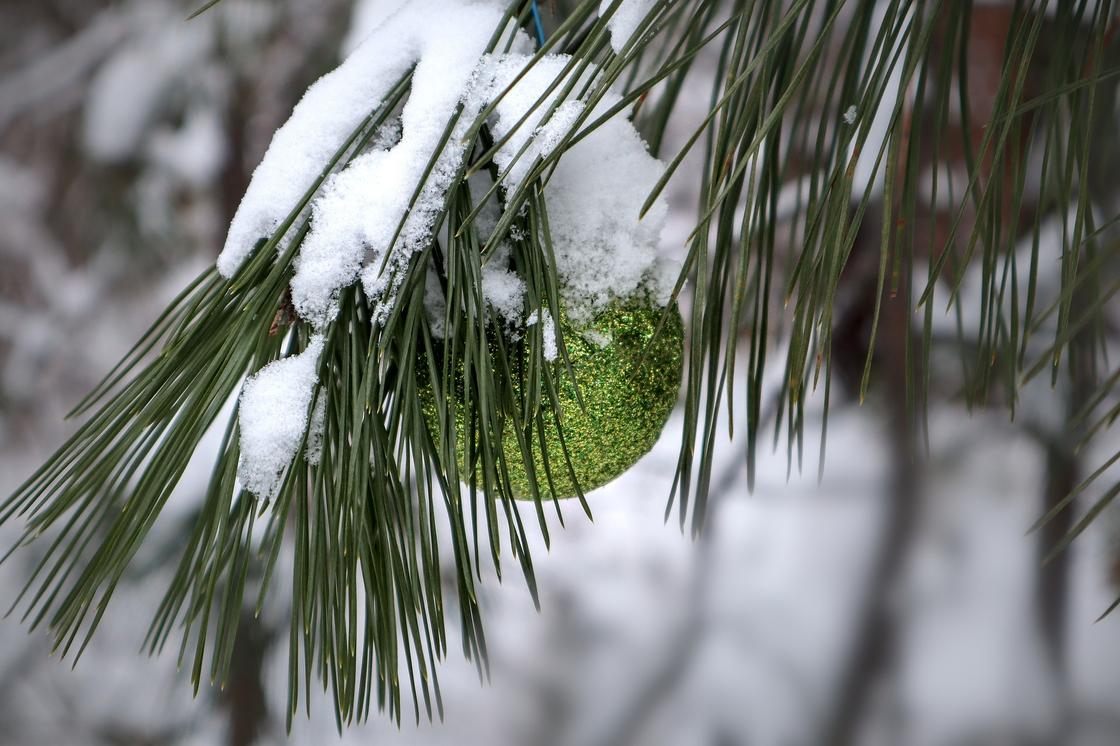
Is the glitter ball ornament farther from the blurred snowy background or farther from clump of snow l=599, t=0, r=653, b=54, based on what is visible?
the blurred snowy background

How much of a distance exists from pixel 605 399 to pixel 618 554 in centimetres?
108

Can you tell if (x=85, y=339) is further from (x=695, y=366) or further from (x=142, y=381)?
(x=695, y=366)

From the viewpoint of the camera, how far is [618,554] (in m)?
1.33

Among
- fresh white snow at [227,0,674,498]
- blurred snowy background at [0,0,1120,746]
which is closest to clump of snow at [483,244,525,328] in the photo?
fresh white snow at [227,0,674,498]

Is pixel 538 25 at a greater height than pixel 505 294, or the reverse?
pixel 538 25

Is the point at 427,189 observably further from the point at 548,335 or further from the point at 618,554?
the point at 618,554

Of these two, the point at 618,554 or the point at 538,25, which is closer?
the point at 538,25

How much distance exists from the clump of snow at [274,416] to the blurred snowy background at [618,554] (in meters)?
0.92

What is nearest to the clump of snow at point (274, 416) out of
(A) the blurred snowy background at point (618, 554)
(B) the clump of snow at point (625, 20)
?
(B) the clump of snow at point (625, 20)

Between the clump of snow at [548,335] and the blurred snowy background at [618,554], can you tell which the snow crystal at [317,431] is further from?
the blurred snowy background at [618,554]

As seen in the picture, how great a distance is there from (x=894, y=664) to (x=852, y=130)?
1236 mm

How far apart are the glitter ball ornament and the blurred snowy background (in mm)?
872

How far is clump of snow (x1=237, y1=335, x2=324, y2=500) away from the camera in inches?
9.6

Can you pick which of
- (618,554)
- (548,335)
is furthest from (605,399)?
(618,554)
